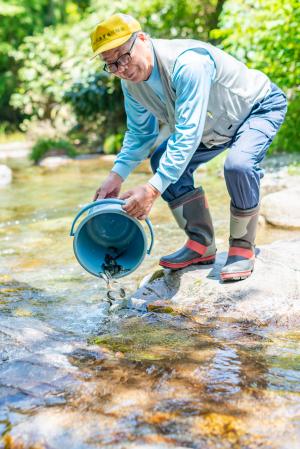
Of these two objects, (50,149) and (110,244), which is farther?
(50,149)

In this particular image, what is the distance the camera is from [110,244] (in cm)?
385

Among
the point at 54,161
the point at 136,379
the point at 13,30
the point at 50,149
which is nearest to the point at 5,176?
the point at 54,161

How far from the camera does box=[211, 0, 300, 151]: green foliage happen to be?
799 cm

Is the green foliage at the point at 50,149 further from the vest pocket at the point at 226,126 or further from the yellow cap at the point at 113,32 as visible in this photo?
the yellow cap at the point at 113,32

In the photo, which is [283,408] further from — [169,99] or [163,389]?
[169,99]

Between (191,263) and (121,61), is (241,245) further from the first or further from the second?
(121,61)

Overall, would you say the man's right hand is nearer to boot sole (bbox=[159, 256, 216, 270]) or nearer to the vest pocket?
boot sole (bbox=[159, 256, 216, 270])

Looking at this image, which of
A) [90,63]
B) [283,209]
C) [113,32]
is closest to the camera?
[113,32]

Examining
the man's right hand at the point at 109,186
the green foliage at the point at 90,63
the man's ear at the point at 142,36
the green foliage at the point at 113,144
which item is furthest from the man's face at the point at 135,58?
the green foliage at the point at 90,63

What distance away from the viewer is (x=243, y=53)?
865 centimetres

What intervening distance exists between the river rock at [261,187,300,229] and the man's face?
9.17 feet

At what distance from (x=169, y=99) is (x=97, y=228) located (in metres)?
0.97

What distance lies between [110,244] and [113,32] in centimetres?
138

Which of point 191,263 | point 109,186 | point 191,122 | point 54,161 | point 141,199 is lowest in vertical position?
point 54,161
